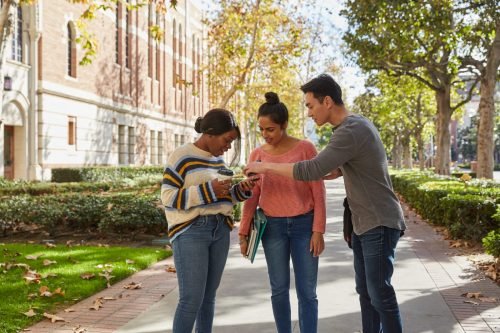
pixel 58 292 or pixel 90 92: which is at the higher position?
pixel 90 92

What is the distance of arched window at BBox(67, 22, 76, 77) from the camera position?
2677 centimetres

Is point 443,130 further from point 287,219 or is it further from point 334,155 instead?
point 334,155

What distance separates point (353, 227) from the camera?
4266 mm

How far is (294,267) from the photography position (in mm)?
4492

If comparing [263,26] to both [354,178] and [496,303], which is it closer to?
[496,303]

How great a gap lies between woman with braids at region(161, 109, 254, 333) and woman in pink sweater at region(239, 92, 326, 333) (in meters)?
0.33

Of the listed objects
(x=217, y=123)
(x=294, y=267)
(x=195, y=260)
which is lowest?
(x=294, y=267)

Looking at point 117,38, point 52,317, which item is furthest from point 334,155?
point 117,38

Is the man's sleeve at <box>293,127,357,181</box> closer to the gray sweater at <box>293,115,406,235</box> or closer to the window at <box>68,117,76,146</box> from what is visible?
the gray sweater at <box>293,115,406,235</box>

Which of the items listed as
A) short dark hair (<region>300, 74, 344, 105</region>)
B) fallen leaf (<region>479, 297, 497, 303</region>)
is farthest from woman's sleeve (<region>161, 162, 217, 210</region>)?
fallen leaf (<region>479, 297, 497, 303</region>)

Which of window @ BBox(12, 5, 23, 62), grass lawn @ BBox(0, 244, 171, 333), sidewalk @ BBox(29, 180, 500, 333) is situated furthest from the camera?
window @ BBox(12, 5, 23, 62)

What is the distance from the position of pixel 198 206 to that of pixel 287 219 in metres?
0.72

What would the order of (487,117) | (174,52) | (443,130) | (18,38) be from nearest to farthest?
(487,117)
(18,38)
(443,130)
(174,52)

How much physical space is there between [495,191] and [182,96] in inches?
1396
